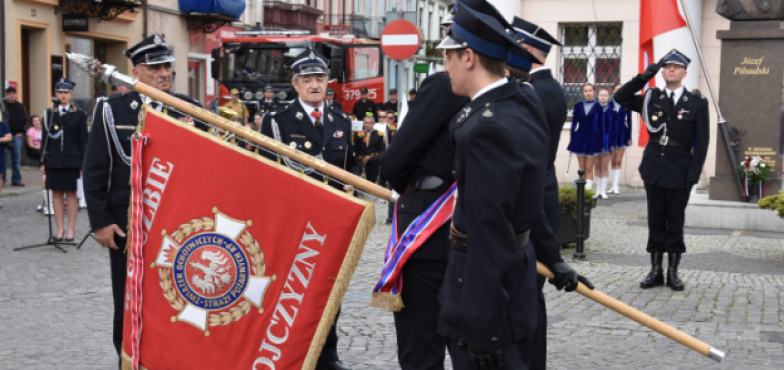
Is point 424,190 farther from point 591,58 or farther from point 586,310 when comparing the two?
point 591,58

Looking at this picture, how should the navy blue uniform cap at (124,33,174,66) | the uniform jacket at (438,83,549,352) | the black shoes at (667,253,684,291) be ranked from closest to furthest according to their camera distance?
the uniform jacket at (438,83,549,352) < the navy blue uniform cap at (124,33,174,66) < the black shoes at (667,253,684,291)

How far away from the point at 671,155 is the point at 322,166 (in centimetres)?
512

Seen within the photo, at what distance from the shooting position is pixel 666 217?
352 inches

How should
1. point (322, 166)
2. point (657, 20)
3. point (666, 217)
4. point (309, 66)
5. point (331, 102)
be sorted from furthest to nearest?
point (331, 102) → point (657, 20) → point (666, 217) → point (309, 66) → point (322, 166)

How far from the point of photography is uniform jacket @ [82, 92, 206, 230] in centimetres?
525

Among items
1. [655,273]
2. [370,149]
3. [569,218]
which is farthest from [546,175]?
[370,149]

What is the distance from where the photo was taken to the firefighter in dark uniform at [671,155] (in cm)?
875

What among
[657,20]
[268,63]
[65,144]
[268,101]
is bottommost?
[65,144]

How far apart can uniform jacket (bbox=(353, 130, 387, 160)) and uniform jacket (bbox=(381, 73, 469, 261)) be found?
11968 millimetres

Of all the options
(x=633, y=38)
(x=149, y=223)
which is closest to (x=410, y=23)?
(x=633, y=38)

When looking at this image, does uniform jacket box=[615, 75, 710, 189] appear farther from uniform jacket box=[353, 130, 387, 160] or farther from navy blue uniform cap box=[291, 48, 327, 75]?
uniform jacket box=[353, 130, 387, 160]

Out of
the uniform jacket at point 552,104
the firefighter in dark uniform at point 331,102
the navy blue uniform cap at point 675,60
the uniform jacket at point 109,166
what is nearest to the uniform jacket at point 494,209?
the uniform jacket at point 552,104

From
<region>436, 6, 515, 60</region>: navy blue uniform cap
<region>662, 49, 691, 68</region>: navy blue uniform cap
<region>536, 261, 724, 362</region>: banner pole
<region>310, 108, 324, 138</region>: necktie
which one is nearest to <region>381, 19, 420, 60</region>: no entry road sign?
<region>662, 49, 691, 68</region>: navy blue uniform cap

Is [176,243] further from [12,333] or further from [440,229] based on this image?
[12,333]
